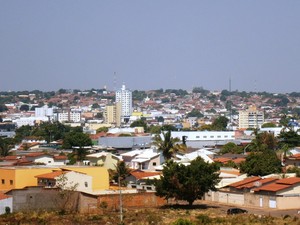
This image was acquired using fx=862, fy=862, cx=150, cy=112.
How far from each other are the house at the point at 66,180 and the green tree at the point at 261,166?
12259 mm

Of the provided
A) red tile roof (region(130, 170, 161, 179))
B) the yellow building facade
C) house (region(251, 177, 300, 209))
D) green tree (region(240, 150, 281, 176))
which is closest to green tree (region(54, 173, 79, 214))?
the yellow building facade

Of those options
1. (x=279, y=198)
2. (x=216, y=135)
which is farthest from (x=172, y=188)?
(x=216, y=135)

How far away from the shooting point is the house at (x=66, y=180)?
47234 millimetres

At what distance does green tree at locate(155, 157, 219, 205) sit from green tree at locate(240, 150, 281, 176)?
10.7 m

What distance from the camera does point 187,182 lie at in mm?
45062

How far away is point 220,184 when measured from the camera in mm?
51938

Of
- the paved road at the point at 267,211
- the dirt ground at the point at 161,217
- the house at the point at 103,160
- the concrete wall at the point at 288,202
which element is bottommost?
the paved road at the point at 267,211

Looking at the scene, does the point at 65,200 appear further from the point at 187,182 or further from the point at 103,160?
the point at 103,160

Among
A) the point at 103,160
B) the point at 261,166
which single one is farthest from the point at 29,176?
the point at 103,160

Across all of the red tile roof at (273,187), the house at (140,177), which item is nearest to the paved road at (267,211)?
the red tile roof at (273,187)

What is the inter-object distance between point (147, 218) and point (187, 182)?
19.8ft

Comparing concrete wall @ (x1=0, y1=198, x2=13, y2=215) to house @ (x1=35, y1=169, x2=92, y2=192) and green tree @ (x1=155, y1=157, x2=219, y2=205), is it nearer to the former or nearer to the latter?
house @ (x1=35, y1=169, x2=92, y2=192)

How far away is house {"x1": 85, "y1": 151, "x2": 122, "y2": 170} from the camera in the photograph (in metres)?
66.9

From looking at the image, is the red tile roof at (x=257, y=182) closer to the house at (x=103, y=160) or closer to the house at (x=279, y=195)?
the house at (x=279, y=195)
